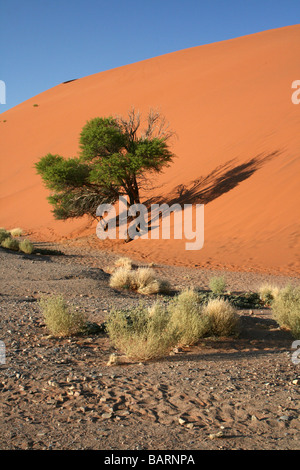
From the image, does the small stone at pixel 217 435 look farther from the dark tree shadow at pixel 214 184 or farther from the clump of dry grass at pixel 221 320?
the dark tree shadow at pixel 214 184

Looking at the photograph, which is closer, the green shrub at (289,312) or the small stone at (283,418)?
the small stone at (283,418)

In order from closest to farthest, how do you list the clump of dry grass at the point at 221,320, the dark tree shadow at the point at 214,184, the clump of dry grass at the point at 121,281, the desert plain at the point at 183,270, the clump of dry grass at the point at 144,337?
the desert plain at the point at 183,270 → the clump of dry grass at the point at 144,337 → the clump of dry grass at the point at 221,320 → the clump of dry grass at the point at 121,281 → the dark tree shadow at the point at 214,184

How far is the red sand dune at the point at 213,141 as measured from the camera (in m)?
17.5

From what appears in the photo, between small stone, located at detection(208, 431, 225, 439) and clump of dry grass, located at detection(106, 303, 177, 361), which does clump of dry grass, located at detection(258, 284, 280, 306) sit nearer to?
clump of dry grass, located at detection(106, 303, 177, 361)

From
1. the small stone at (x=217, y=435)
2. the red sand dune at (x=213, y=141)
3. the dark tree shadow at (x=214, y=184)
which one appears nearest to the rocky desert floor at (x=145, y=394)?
the small stone at (x=217, y=435)

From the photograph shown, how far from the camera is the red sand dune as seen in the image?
687 inches

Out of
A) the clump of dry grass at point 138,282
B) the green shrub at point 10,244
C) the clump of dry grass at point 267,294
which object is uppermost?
the green shrub at point 10,244

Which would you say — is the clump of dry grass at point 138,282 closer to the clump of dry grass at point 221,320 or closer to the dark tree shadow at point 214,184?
the clump of dry grass at point 221,320

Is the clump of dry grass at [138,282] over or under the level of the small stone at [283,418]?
over

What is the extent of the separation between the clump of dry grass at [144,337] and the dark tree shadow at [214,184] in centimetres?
1656

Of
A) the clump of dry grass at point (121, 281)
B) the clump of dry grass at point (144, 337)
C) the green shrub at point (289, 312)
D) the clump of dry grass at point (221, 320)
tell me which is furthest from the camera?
the clump of dry grass at point (121, 281)

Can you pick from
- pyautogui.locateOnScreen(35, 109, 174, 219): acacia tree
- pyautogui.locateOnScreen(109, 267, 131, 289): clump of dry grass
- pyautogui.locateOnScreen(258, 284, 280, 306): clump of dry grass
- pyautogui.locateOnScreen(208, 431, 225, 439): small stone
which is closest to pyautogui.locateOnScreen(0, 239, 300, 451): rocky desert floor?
pyautogui.locateOnScreen(208, 431, 225, 439): small stone

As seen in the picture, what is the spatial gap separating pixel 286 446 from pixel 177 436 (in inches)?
29.7

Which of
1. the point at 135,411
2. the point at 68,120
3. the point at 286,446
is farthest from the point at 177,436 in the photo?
the point at 68,120
